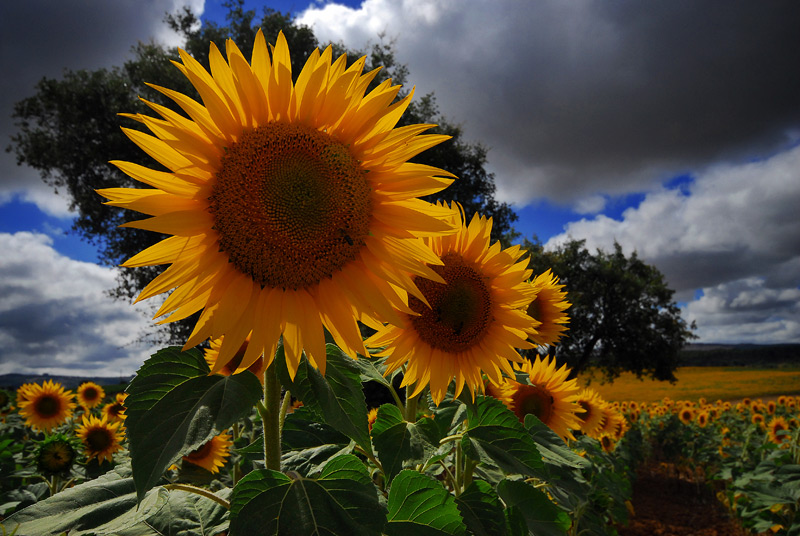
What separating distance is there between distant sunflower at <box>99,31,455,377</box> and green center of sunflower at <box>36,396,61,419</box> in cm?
599

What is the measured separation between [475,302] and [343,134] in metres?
0.90

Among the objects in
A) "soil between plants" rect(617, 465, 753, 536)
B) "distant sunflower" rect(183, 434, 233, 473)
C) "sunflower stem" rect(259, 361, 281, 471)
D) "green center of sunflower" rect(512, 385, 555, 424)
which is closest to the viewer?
"sunflower stem" rect(259, 361, 281, 471)

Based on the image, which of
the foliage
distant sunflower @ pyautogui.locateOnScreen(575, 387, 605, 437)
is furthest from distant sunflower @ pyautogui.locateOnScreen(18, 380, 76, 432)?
distant sunflower @ pyautogui.locateOnScreen(575, 387, 605, 437)

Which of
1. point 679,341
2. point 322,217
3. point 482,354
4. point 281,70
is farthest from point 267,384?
point 679,341

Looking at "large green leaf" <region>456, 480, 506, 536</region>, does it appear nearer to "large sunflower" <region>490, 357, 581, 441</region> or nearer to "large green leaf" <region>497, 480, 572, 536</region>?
"large green leaf" <region>497, 480, 572, 536</region>

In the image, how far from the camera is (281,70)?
1.22m

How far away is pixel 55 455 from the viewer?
3.33 metres

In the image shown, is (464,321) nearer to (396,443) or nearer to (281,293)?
(396,443)

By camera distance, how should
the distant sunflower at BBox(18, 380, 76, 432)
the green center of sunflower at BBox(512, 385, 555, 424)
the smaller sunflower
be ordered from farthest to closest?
1. the distant sunflower at BBox(18, 380, 76, 432)
2. the smaller sunflower
3. the green center of sunflower at BBox(512, 385, 555, 424)

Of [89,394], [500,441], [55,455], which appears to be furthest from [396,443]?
[89,394]

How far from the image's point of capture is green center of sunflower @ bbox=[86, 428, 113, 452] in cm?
375

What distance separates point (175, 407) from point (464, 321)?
3.54ft

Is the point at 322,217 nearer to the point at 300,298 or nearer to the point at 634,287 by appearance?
the point at 300,298

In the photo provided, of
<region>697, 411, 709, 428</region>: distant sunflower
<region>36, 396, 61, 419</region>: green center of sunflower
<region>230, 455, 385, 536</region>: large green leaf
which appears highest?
<region>36, 396, 61, 419</region>: green center of sunflower
